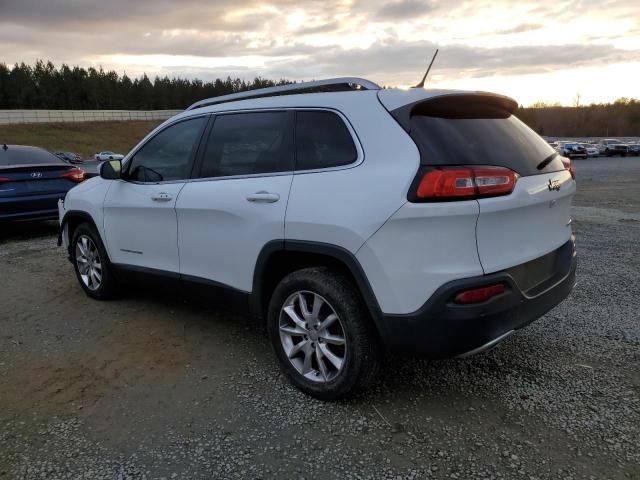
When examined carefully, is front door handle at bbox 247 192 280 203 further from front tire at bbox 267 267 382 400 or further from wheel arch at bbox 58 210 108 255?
wheel arch at bbox 58 210 108 255

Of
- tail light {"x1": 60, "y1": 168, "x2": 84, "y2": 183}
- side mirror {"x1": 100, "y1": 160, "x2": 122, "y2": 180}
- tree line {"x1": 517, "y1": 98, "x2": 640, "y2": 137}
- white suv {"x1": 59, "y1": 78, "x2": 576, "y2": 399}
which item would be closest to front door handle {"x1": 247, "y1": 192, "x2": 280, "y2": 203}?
white suv {"x1": 59, "y1": 78, "x2": 576, "y2": 399}

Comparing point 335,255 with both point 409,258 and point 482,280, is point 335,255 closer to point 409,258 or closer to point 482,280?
point 409,258

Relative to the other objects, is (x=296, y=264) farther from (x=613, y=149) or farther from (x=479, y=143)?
(x=613, y=149)

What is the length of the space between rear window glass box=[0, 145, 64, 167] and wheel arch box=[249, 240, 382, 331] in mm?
6453

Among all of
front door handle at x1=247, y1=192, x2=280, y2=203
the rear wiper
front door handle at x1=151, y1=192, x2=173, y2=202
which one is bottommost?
front door handle at x1=151, y1=192, x2=173, y2=202

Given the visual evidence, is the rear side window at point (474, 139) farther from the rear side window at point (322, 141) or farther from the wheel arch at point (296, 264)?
the wheel arch at point (296, 264)

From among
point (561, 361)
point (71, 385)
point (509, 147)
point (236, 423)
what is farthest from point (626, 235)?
point (71, 385)

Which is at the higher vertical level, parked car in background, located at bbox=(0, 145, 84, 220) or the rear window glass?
the rear window glass

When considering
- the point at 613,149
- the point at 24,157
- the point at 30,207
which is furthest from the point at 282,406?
the point at 613,149

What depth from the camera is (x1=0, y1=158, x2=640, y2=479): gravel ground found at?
8.34 ft

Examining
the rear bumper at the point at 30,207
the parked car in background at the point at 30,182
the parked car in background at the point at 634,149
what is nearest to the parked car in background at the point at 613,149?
the parked car in background at the point at 634,149

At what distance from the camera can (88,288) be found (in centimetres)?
509

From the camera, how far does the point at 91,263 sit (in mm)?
5035

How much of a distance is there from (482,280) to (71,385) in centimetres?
266
